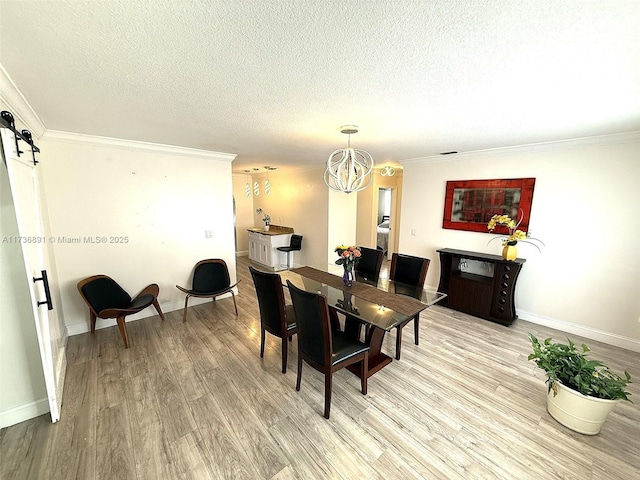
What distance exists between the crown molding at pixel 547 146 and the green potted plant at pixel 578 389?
7.92 feet

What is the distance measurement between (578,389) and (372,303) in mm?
1556

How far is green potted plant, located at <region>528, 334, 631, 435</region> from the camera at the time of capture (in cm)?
174

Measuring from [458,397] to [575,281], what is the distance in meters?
2.37

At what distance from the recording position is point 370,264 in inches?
137

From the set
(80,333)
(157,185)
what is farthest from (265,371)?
(157,185)

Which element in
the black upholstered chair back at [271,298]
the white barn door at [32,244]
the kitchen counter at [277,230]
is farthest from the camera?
the kitchen counter at [277,230]

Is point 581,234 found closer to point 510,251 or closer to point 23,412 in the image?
point 510,251

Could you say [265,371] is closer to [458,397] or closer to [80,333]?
[458,397]

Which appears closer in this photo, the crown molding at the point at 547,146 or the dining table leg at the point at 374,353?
the dining table leg at the point at 374,353

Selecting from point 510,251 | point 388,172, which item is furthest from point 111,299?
point 510,251

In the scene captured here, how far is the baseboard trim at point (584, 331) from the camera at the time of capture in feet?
9.39

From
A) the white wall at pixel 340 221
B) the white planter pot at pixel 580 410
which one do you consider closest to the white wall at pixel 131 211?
the white wall at pixel 340 221

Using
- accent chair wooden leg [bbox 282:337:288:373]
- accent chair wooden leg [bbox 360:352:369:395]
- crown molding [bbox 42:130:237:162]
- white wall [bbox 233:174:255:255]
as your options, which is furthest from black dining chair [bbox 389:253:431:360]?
white wall [bbox 233:174:255:255]

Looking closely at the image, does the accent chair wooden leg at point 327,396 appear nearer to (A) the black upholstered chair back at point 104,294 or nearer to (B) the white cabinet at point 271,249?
(A) the black upholstered chair back at point 104,294
